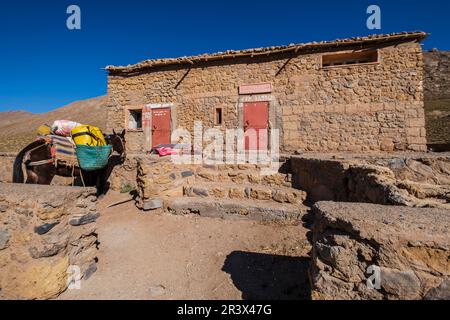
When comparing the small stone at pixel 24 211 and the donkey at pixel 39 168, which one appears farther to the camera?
the donkey at pixel 39 168

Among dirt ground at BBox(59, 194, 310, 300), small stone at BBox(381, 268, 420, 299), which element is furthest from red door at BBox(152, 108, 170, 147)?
small stone at BBox(381, 268, 420, 299)

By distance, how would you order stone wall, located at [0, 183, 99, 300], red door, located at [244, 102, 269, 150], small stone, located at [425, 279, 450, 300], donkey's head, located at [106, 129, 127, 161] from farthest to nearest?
1. red door, located at [244, 102, 269, 150]
2. donkey's head, located at [106, 129, 127, 161]
3. stone wall, located at [0, 183, 99, 300]
4. small stone, located at [425, 279, 450, 300]

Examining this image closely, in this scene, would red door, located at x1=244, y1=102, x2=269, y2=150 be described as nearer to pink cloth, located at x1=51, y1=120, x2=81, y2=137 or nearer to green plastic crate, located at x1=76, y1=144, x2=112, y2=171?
green plastic crate, located at x1=76, y1=144, x2=112, y2=171

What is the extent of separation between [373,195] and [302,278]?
1494mm

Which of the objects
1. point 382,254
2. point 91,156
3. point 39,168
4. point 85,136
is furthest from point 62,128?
point 382,254

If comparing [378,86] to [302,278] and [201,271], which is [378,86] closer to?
[302,278]

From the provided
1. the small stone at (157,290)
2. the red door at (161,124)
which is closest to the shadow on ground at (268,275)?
the small stone at (157,290)

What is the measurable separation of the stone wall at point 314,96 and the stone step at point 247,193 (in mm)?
4544

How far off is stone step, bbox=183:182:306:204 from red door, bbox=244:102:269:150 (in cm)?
442

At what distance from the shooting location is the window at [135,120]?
10.8 m

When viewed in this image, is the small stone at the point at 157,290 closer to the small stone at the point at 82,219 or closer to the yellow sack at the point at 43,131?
the small stone at the point at 82,219

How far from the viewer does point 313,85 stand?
850 centimetres

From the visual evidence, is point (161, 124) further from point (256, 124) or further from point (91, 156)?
point (91, 156)

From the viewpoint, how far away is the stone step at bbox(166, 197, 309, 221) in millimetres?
4016
